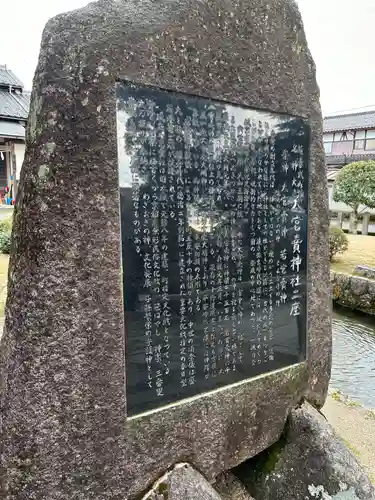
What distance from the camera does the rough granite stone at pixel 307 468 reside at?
2.49 meters

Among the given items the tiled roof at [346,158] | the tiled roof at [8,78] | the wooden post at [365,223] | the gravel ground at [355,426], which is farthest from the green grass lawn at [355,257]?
the tiled roof at [8,78]

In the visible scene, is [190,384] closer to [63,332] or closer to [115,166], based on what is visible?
[63,332]

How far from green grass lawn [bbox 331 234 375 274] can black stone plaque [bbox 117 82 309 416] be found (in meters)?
8.04

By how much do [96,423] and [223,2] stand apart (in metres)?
2.35

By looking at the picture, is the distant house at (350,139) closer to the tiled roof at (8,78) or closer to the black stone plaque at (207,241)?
the tiled roof at (8,78)

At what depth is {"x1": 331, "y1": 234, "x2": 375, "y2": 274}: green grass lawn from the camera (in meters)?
10.5

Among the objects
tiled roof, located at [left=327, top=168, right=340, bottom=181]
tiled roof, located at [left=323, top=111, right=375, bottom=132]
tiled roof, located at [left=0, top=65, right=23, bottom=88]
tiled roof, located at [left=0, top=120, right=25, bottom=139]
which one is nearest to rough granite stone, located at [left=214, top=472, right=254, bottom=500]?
tiled roof, located at [left=0, top=120, right=25, bottom=139]

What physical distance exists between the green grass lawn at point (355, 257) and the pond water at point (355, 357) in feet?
5.12

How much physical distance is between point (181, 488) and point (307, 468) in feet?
3.02

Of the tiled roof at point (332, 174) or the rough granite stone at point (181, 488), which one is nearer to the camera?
the rough granite stone at point (181, 488)

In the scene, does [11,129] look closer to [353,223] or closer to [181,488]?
[353,223]

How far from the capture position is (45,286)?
182 centimetres

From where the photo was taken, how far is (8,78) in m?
22.2

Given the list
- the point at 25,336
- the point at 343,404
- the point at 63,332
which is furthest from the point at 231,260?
the point at 343,404
